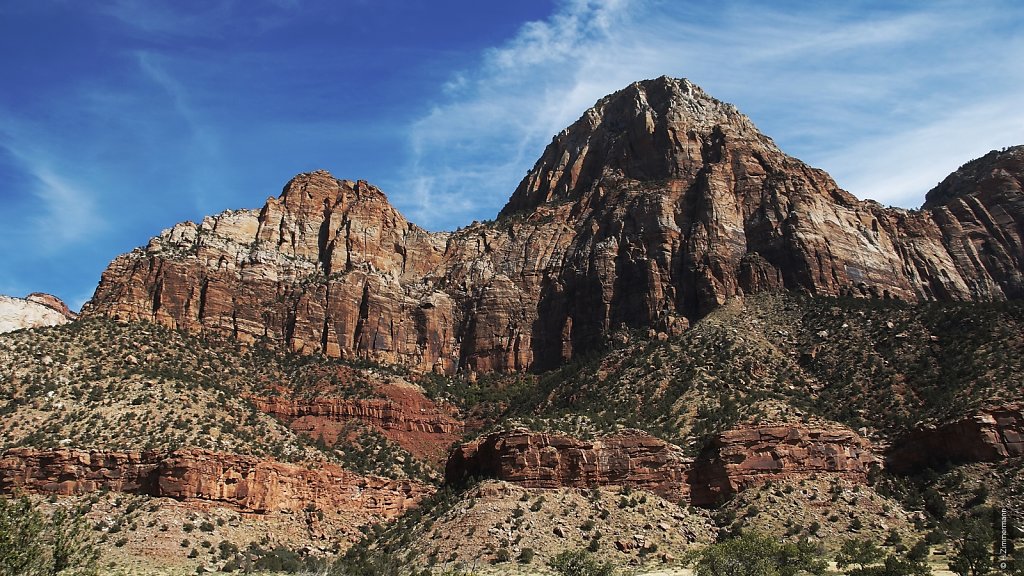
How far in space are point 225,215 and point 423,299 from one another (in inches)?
1112

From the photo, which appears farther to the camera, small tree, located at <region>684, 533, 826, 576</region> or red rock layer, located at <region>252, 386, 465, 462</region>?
red rock layer, located at <region>252, 386, 465, 462</region>

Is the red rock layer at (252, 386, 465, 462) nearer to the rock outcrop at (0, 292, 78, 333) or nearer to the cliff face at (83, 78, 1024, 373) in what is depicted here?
the cliff face at (83, 78, 1024, 373)

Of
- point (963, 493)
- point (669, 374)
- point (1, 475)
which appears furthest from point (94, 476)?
point (963, 493)

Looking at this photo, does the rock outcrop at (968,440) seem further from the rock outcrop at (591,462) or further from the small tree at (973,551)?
the rock outcrop at (591,462)

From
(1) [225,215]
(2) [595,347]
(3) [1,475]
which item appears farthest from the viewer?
(1) [225,215]

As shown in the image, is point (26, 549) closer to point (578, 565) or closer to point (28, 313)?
point (578, 565)

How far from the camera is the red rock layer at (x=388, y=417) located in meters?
85.2

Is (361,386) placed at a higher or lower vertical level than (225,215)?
lower

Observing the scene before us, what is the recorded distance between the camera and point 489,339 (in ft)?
370

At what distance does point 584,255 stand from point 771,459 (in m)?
51.3

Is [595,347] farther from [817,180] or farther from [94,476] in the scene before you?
[94,476]

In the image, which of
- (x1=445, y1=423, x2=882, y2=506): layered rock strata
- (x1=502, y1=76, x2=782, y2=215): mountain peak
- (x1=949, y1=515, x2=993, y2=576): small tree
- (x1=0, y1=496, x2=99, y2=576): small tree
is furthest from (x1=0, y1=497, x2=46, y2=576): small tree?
(x1=502, y1=76, x2=782, y2=215): mountain peak

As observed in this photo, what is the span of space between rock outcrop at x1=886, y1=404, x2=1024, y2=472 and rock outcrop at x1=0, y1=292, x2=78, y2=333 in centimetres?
10435

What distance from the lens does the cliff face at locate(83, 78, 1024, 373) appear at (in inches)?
3875
